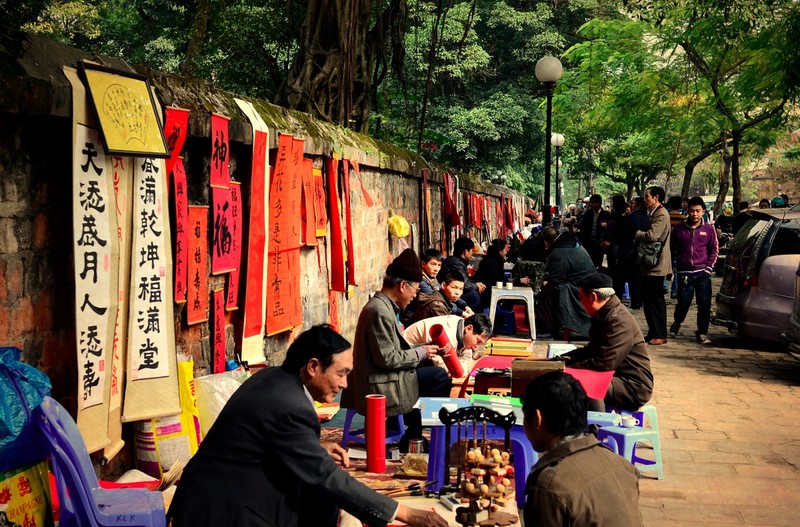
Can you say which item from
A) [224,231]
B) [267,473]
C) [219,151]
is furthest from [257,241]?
[267,473]

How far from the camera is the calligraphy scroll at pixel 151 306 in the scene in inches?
208

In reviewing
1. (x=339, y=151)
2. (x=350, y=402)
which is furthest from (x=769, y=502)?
(x=339, y=151)

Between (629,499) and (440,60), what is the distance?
27366 mm

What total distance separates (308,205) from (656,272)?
6.03 meters

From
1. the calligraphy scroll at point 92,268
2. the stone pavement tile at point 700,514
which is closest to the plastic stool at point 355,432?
the stone pavement tile at point 700,514

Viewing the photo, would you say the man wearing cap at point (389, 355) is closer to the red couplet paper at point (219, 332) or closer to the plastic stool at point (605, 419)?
the red couplet paper at point (219, 332)

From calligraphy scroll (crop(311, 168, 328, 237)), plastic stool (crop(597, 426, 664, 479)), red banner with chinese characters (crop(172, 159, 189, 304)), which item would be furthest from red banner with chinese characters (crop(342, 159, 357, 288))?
plastic stool (crop(597, 426, 664, 479))

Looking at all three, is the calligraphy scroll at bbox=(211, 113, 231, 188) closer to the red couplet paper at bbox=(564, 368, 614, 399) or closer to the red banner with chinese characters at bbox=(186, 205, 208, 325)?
the red banner with chinese characters at bbox=(186, 205, 208, 325)

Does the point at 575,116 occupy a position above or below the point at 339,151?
above

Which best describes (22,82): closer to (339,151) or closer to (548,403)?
(548,403)

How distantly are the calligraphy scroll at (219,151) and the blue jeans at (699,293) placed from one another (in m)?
8.46

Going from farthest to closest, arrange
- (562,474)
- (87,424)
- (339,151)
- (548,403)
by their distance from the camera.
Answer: (339,151) → (87,424) → (548,403) → (562,474)

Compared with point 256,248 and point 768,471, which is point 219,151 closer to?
point 256,248

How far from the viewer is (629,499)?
140 inches
